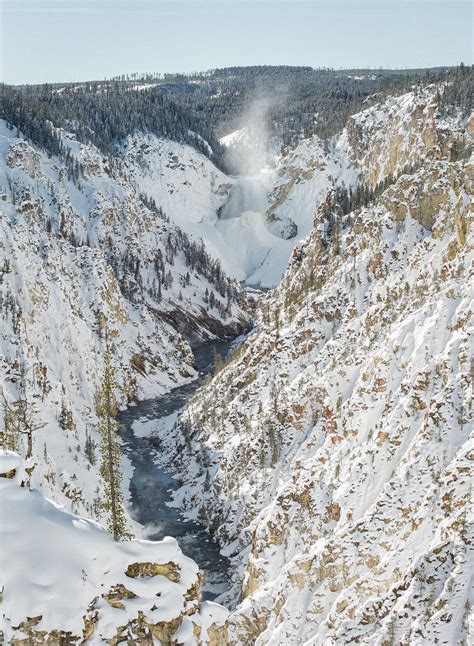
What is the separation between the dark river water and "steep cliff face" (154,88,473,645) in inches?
85.4

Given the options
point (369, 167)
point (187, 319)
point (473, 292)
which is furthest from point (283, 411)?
point (369, 167)

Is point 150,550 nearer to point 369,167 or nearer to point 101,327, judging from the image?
point 101,327

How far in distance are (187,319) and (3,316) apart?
85580 millimetres

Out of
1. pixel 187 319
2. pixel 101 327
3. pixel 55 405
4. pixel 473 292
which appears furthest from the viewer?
pixel 187 319

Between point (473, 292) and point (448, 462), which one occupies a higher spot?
point (473, 292)

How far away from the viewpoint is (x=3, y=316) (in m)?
90.5

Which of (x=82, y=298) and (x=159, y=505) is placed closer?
(x=159, y=505)

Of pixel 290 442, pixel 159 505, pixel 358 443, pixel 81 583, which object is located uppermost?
pixel 81 583

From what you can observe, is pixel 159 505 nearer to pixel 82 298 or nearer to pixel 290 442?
pixel 290 442

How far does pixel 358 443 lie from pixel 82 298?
295 feet

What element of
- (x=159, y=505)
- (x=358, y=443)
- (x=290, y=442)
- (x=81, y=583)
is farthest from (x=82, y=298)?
(x=81, y=583)

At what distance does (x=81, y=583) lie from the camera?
76.3 ft

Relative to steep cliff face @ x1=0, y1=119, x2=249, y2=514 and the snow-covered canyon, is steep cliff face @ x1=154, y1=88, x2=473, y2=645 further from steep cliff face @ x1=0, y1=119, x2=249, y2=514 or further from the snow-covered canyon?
steep cliff face @ x1=0, y1=119, x2=249, y2=514

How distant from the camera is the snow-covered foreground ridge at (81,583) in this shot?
71.8ft
